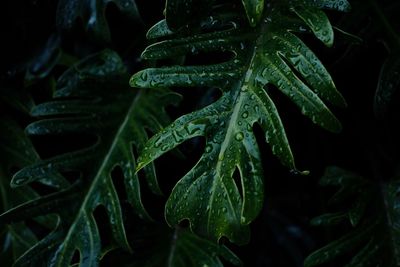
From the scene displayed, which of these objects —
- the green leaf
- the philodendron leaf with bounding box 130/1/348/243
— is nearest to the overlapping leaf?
the philodendron leaf with bounding box 130/1/348/243

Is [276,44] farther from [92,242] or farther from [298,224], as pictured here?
[298,224]

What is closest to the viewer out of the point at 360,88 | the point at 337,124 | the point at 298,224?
the point at 337,124

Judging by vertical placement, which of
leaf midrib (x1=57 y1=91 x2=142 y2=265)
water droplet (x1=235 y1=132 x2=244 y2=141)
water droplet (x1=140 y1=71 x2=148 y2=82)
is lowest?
leaf midrib (x1=57 y1=91 x2=142 y2=265)

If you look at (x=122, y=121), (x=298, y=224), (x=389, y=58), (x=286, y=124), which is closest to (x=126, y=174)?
(x=122, y=121)

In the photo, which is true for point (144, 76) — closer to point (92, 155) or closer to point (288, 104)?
point (92, 155)

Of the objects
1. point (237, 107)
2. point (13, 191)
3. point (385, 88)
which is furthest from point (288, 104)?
point (13, 191)

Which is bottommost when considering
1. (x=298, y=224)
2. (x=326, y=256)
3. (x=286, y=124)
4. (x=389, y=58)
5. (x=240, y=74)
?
(x=298, y=224)

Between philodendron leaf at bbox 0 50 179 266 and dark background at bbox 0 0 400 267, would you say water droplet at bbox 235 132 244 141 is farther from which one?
dark background at bbox 0 0 400 267
